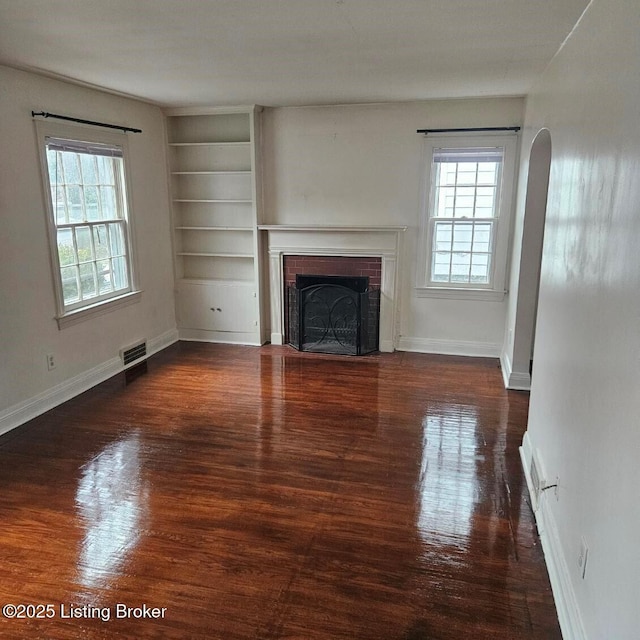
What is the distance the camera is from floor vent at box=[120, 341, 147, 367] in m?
5.09

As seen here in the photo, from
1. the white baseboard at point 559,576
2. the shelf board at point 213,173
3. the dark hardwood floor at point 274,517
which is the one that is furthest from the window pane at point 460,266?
the white baseboard at point 559,576

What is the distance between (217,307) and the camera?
5.93 m

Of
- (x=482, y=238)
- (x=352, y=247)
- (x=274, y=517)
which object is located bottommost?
(x=274, y=517)

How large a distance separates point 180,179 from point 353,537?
4.60 m

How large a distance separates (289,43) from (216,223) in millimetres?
3124

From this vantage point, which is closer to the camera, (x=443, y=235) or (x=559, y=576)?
(x=559, y=576)

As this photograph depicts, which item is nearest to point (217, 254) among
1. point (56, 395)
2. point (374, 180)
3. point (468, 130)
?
point (374, 180)

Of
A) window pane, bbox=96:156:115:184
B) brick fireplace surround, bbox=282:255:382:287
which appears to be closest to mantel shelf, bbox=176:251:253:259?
brick fireplace surround, bbox=282:255:382:287

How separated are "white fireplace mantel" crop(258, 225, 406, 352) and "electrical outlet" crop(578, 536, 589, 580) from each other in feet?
12.3

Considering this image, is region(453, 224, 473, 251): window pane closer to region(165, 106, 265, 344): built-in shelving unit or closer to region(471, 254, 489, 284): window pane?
region(471, 254, 489, 284): window pane

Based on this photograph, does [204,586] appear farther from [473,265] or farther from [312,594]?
[473,265]

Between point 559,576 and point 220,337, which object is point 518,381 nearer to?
point 559,576

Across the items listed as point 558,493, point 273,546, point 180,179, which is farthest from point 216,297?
point 558,493

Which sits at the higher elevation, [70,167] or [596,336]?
[70,167]
